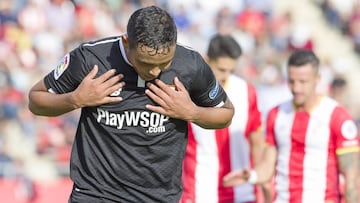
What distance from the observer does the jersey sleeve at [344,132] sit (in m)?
6.56

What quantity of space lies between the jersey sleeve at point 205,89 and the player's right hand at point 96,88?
42cm

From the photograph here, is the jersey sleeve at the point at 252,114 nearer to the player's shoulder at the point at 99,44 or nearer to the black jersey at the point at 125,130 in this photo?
the black jersey at the point at 125,130

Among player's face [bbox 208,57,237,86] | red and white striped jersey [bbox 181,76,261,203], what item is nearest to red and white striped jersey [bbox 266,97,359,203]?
red and white striped jersey [bbox 181,76,261,203]

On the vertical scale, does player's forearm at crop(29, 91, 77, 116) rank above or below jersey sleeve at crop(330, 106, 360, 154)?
above

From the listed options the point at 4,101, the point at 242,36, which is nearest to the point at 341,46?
the point at 242,36

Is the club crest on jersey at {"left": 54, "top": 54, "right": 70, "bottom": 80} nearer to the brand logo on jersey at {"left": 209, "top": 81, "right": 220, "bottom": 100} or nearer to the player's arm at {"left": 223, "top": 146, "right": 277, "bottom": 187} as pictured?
the brand logo on jersey at {"left": 209, "top": 81, "right": 220, "bottom": 100}

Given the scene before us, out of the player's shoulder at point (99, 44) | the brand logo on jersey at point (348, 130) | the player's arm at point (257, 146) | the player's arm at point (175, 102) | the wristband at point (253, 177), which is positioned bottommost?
the wristband at point (253, 177)

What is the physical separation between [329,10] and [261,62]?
3.01 metres

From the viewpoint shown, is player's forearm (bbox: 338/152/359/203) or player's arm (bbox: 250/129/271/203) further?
player's arm (bbox: 250/129/271/203)

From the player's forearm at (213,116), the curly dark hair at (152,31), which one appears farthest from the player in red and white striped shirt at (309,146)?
the curly dark hair at (152,31)

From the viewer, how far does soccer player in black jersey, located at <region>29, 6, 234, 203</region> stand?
14.8 feet

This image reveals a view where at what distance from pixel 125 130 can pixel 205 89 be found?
0.49m

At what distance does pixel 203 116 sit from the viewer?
4676 mm

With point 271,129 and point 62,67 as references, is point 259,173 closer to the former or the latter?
point 271,129
